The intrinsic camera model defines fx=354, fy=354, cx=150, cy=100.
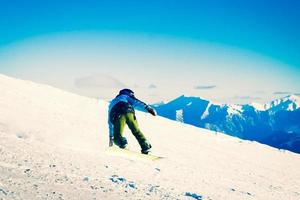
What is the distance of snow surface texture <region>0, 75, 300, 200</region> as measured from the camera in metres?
8.43

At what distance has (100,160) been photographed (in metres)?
11.7

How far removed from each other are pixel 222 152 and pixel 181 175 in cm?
1320

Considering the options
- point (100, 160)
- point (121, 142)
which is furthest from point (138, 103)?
point (100, 160)

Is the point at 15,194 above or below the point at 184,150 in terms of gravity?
below

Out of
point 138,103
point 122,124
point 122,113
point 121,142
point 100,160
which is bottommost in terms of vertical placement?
point 100,160

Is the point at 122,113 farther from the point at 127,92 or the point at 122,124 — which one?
the point at 127,92

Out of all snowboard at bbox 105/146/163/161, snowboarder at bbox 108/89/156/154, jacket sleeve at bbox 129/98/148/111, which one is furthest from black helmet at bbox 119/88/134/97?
→ snowboard at bbox 105/146/163/161

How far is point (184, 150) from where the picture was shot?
2181 cm

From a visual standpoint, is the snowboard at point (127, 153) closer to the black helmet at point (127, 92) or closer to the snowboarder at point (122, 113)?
the snowboarder at point (122, 113)

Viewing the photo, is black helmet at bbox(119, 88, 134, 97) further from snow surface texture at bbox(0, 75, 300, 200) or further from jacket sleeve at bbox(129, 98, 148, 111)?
snow surface texture at bbox(0, 75, 300, 200)

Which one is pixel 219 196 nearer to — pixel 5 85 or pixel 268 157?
pixel 268 157

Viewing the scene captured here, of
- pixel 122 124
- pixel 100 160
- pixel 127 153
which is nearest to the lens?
pixel 122 124

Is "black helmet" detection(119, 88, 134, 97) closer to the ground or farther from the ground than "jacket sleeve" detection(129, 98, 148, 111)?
farther from the ground

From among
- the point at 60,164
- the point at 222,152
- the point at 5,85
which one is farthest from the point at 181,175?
the point at 5,85
